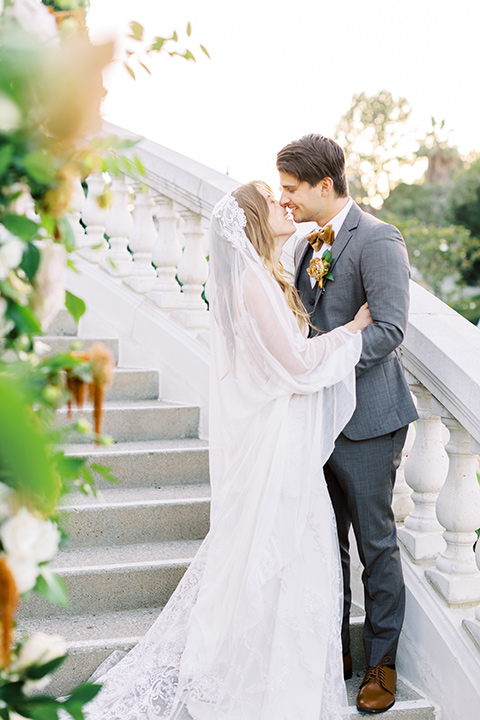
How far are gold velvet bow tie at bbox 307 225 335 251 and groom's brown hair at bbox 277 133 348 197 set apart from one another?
18cm

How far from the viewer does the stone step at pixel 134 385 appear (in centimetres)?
445

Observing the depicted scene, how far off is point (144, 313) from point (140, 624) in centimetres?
214

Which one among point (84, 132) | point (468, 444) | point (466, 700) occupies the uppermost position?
point (84, 132)

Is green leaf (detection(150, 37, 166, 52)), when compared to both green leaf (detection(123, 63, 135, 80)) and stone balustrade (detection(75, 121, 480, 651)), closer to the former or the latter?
green leaf (detection(123, 63, 135, 80))

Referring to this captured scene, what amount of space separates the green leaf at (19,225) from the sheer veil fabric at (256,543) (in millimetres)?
2000

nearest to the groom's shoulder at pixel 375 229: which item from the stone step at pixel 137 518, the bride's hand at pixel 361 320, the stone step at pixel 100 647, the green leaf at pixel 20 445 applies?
the bride's hand at pixel 361 320

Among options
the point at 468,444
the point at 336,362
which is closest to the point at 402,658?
the point at 468,444

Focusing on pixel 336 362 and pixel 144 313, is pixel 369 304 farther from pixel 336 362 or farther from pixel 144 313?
pixel 144 313

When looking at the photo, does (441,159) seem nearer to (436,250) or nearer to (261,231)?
(436,250)

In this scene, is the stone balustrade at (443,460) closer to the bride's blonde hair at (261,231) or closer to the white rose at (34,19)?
the bride's blonde hair at (261,231)

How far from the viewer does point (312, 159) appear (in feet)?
9.24

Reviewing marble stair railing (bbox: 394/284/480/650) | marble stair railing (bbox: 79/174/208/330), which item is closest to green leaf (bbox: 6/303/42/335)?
marble stair railing (bbox: 394/284/480/650)

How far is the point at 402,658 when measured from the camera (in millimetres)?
2939

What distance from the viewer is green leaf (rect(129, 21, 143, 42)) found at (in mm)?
972
